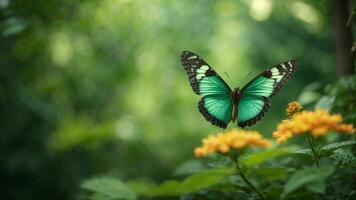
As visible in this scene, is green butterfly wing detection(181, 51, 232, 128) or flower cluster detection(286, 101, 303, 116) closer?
flower cluster detection(286, 101, 303, 116)

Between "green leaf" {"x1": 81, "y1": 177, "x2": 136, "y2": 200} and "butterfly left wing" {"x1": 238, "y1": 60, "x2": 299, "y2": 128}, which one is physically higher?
"butterfly left wing" {"x1": 238, "y1": 60, "x2": 299, "y2": 128}

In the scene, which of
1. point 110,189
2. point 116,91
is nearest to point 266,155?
point 110,189

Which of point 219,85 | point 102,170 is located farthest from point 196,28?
point 219,85

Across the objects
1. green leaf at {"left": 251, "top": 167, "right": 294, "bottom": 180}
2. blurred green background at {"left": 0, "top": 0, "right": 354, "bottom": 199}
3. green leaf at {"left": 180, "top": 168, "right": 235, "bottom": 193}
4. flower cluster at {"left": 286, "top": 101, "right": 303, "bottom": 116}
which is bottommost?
green leaf at {"left": 180, "top": 168, "right": 235, "bottom": 193}

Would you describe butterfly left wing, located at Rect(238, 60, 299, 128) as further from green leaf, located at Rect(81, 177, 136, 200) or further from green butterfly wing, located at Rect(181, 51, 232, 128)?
green leaf, located at Rect(81, 177, 136, 200)

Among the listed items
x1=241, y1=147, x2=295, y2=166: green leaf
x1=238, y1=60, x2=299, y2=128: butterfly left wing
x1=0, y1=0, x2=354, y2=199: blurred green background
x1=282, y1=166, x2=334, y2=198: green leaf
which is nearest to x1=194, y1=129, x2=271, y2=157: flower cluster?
x1=241, y1=147, x2=295, y2=166: green leaf

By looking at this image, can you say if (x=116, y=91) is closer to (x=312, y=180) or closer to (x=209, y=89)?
(x=209, y=89)

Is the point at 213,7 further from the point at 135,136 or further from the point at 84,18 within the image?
the point at 84,18

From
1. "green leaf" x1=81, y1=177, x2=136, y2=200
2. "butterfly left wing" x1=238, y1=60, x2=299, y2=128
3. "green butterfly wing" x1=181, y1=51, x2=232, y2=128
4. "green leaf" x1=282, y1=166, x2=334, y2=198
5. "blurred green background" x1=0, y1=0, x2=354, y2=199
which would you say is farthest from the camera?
"blurred green background" x1=0, y1=0, x2=354, y2=199
